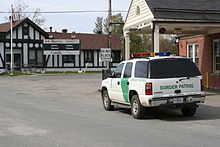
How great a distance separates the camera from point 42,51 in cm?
6225

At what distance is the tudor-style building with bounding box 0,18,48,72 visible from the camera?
58.9 meters

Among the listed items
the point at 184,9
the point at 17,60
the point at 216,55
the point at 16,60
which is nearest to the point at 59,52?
the point at 17,60

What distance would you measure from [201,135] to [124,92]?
15.6ft

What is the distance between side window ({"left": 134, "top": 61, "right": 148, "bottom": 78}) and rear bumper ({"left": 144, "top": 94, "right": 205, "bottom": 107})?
0.80 meters

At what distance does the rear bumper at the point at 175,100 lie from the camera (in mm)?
12938

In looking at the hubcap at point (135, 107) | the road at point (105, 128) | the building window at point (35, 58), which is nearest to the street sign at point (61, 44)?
Result: the building window at point (35, 58)

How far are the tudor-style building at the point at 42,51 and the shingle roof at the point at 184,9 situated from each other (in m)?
39.1

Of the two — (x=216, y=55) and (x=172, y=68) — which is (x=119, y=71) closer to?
(x=172, y=68)

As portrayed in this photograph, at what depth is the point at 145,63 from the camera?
13445 mm

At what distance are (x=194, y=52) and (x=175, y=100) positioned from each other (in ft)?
50.9

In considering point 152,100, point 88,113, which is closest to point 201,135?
point 152,100

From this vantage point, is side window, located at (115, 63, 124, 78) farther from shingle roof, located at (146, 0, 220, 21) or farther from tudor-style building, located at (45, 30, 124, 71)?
tudor-style building, located at (45, 30, 124, 71)

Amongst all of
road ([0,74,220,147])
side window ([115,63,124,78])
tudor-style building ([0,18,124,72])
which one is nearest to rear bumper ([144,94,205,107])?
road ([0,74,220,147])

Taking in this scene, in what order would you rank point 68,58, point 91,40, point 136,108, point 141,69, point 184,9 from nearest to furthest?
point 141,69
point 136,108
point 184,9
point 68,58
point 91,40
